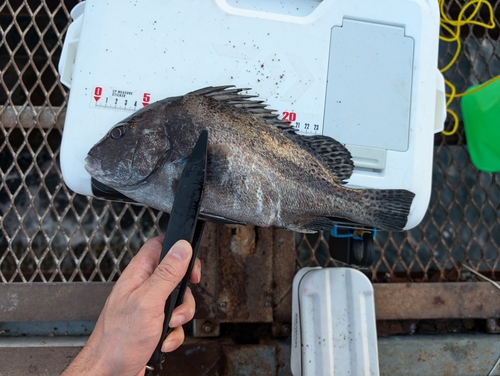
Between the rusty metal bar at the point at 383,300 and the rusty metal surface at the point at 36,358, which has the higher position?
the rusty metal bar at the point at 383,300

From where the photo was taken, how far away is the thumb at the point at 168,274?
111cm

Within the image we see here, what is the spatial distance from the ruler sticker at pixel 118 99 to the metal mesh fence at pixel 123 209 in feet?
2.77

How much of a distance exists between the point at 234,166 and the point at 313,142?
0.33 metres

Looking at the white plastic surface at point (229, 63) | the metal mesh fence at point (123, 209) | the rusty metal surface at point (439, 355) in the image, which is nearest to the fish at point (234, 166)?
the white plastic surface at point (229, 63)

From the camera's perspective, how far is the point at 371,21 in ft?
4.88

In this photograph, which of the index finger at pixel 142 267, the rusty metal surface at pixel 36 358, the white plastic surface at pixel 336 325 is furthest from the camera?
the rusty metal surface at pixel 36 358

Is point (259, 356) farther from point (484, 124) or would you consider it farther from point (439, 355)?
point (484, 124)

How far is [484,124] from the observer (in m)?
1.94

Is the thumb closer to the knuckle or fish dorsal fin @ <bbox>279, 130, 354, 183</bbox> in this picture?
the knuckle

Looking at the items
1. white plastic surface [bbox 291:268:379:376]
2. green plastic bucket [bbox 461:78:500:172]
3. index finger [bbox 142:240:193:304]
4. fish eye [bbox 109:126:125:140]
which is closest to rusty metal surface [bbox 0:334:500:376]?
white plastic surface [bbox 291:268:379:376]

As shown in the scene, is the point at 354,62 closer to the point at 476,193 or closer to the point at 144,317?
the point at 144,317

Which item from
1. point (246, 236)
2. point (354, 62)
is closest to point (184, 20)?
point (354, 62)

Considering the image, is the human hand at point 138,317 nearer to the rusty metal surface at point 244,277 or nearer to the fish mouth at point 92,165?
the fish mouth at point 92,165

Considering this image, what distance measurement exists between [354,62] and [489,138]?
1036mm
